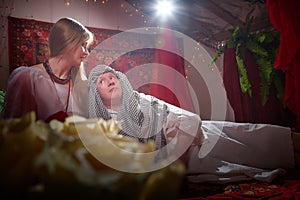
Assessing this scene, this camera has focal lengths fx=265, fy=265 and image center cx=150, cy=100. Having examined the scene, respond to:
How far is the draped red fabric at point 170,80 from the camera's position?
4023mm

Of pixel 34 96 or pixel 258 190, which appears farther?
pixel 258 190

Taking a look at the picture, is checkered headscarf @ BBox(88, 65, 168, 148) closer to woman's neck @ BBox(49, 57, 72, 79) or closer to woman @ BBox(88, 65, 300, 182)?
woman @ BBox(88, 65, 300, 182)

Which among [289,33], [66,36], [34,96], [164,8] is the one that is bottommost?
[34,96]

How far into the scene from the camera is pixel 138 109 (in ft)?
4.96

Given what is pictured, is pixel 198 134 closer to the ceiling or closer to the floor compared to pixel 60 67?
closer to the floor

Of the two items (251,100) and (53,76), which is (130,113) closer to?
(53,76)

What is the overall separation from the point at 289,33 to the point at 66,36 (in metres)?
2.01

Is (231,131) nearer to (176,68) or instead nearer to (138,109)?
(138,109)

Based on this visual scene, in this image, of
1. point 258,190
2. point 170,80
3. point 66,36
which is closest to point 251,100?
point 170,80

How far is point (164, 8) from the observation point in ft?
12.6

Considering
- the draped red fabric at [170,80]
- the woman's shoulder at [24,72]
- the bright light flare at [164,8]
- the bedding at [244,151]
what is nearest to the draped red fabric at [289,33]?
the bedding at [244,151]

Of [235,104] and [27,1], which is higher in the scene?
[27,1]

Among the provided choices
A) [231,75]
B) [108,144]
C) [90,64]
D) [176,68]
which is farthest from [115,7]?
[108,144]

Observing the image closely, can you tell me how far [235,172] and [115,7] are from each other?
125 inches
